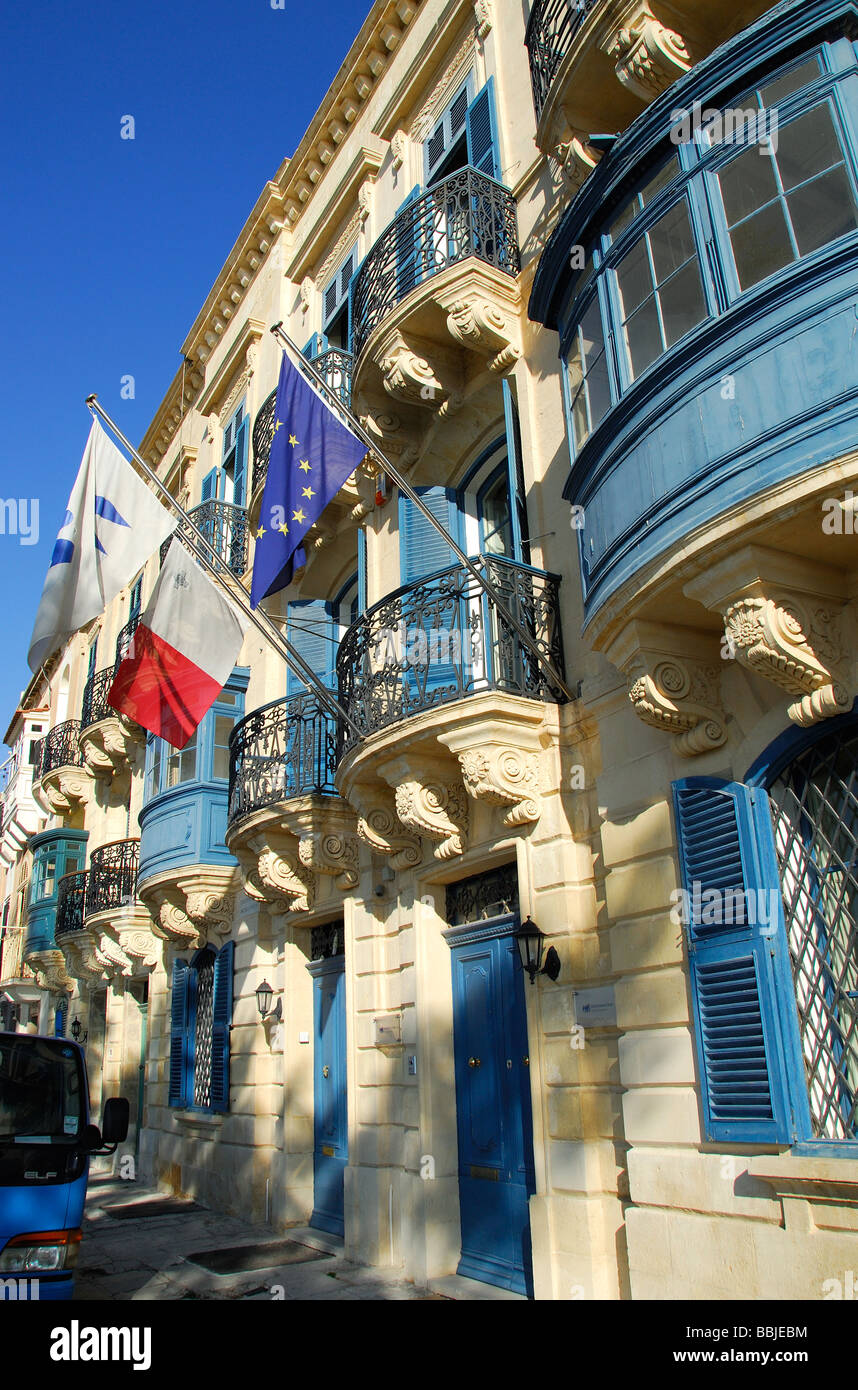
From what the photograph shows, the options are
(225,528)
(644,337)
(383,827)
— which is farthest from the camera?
(225,528)

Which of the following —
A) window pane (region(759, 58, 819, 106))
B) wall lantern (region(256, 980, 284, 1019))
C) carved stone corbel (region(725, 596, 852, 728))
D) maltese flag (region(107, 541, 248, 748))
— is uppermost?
window pane (region(759, 58, 819, 106))

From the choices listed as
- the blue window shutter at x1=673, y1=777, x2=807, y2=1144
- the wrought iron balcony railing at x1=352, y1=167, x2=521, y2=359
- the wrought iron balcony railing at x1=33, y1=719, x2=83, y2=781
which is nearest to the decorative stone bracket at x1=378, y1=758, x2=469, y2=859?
the blue window shutter at x1=673, y1=777, x2=807, y2=1144

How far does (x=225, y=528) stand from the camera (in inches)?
637

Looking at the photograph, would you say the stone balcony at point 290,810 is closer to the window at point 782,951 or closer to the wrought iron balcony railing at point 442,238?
the wrought iron balcony railing at point 442,238

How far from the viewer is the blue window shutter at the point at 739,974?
5.21 metres

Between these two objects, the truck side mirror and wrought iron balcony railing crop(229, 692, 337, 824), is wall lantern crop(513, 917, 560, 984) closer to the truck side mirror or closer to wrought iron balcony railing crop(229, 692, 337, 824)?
the truck side mirror

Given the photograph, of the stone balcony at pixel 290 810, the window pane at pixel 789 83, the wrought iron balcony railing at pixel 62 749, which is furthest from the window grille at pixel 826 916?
the wrought iron balcony railing at pixel 62 749

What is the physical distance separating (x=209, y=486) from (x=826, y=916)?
1549 cm

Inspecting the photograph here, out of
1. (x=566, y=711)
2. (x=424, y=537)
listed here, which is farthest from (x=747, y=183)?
(x=424, y=537)

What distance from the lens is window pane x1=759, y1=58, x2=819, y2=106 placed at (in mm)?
5230

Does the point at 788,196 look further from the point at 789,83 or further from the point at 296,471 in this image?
the point at 296,471

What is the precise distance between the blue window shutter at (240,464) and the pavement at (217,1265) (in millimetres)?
10718

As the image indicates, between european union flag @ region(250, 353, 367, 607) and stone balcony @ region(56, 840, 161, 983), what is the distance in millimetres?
9302
